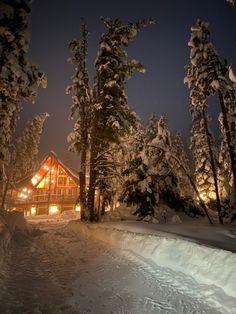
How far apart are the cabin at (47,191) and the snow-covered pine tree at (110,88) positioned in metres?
30.0

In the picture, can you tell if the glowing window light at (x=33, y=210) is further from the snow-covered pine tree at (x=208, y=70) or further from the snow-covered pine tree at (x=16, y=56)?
the snow-covered pine tree at (x=208, y=70)

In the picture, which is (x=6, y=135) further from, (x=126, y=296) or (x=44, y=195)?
(x=44, y=195)

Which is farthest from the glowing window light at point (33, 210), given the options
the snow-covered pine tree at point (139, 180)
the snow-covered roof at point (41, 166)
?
the snow-covered pine tree at point (139, 180)

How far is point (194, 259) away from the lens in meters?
7.96

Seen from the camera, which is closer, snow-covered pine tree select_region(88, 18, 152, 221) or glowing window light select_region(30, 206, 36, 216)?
snow-covered pine tree select_region(88, 18, 152, 221)

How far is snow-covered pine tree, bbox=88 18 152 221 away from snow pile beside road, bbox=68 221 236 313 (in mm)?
9304

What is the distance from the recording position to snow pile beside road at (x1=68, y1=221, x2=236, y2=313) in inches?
249

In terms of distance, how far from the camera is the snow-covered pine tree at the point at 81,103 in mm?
21609

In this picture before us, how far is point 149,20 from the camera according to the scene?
2036cm

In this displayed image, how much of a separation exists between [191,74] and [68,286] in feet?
63.3

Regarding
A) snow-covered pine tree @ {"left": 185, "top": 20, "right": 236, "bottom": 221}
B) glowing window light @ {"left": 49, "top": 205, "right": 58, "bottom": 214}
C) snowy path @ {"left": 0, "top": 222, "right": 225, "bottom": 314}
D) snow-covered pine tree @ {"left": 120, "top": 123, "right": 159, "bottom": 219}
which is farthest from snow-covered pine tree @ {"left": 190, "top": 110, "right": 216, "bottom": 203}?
snowy path @ {"left": 0, "top": 222, "right": 225, "bottom": 314}

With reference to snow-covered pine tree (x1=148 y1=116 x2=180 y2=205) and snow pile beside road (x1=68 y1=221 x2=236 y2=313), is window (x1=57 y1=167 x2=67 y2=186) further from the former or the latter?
snow pile beside road (x1=68 y1=221 x2=236 y2=313)

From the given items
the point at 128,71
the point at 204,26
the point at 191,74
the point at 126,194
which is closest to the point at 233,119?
the point at 191,74

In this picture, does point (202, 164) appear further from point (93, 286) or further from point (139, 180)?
point (93, 286)
